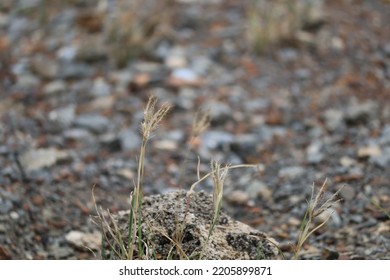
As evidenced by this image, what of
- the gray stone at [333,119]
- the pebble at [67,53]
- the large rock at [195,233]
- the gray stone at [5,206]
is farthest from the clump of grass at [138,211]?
the pebble at [67,53]

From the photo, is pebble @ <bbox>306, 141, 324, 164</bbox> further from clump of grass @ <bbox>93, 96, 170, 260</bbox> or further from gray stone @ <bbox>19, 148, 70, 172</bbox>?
clump of grass @ <bbox>93, 96, 170, 260</bbox>

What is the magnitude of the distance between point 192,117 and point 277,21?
90 centimetres

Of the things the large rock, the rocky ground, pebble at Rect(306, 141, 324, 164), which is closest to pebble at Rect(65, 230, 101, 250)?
the rocky ground

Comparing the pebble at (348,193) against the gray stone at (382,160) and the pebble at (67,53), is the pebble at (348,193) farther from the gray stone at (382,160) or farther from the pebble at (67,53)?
the pebble at (67,53)

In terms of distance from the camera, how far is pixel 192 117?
303 centimetres

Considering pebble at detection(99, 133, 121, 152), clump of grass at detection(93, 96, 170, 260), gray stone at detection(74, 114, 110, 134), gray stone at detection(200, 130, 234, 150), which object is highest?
clump of grass at detection(93, 96, 170, 260)

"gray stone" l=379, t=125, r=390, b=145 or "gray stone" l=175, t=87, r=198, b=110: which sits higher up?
"gray stone" l=175, t=87, r=198, b=110

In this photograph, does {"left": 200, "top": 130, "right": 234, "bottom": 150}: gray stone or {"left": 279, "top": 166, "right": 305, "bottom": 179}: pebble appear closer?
{"left": 279, "top": 166, "right": 305, "bottom": 179}: pebble

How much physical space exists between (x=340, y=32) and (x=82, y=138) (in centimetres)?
164

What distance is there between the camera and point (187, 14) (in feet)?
12.5

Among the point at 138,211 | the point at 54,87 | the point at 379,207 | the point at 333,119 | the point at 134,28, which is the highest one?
the point at 138,211

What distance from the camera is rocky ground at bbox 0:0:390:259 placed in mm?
2191

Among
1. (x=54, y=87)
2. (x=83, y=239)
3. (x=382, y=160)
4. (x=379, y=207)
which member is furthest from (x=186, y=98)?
(x=379, y=207)

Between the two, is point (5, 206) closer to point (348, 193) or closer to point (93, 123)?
point (93, 123)
